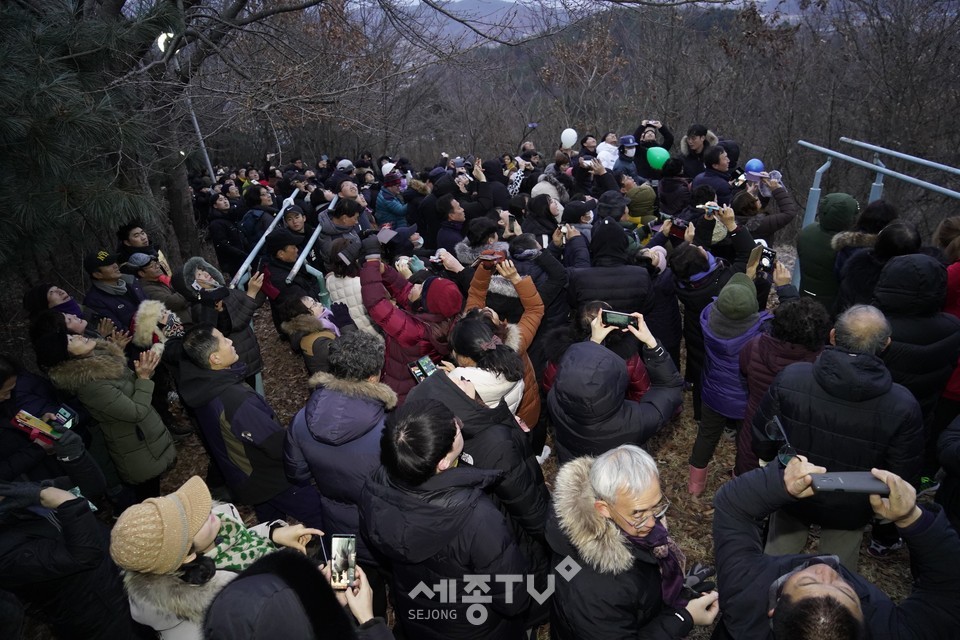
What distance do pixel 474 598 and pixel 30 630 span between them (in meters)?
3.50

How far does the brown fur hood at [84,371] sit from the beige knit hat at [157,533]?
228 centimetres

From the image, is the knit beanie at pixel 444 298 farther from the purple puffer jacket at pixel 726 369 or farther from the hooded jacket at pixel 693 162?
the hooded jacket at pixel 693 162

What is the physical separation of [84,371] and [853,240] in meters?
5.79

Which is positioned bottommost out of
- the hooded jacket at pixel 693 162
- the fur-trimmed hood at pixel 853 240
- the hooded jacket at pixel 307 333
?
the hooded jacket at pixel 307 333

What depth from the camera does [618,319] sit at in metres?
3.31

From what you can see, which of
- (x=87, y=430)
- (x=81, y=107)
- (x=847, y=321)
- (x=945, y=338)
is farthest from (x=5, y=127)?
(x=945, y=338)

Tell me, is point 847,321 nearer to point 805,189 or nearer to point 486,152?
point 805,189

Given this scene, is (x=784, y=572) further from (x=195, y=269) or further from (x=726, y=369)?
(x=195, y=269)

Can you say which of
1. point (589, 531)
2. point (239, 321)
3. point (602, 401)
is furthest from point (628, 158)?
point (589, 531)

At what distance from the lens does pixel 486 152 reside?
19.7 metres

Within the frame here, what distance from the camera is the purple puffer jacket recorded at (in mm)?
3971

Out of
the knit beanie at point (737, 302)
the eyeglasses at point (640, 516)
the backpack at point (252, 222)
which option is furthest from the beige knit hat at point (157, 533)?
the backpack at point (252, 222)

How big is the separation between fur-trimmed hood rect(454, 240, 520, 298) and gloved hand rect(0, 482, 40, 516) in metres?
2.96

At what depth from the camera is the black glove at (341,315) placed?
5.23m
